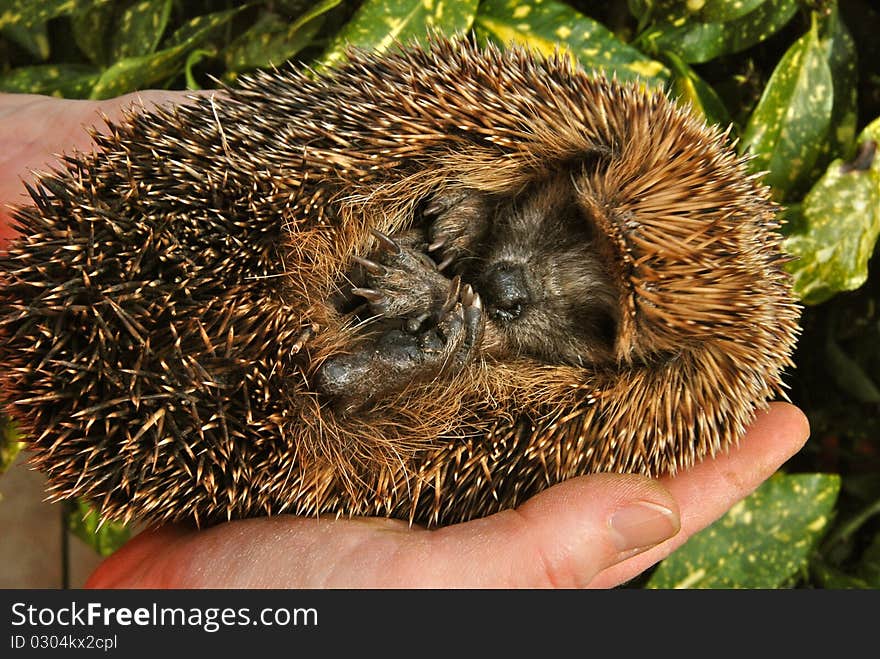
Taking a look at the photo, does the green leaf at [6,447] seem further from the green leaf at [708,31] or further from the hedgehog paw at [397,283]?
the green leaf at [708,31]

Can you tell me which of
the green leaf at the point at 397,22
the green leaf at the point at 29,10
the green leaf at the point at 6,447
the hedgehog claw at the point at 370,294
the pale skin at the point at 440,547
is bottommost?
the green leaf at the point at 6,447

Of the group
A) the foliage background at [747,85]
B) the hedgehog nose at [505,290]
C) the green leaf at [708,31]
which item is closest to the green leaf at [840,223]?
the foliage background at [747,85]

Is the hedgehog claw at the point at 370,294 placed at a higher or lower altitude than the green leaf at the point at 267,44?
lower

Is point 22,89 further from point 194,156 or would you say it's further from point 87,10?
point 194,156

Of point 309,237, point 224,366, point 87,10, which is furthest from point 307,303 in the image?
point 87,10

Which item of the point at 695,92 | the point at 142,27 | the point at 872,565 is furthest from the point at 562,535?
the point at 142,27

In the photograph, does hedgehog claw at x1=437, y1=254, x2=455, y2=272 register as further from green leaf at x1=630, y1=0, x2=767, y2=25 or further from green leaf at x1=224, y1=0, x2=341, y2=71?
green leaf at x1=630, y1=0, x2=767, y2=25

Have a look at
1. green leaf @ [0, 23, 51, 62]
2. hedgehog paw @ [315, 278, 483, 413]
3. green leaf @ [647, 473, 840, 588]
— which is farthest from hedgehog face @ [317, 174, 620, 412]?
green leaf @ [0, 23, 51, 62]

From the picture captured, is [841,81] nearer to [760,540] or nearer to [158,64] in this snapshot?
[760,540]

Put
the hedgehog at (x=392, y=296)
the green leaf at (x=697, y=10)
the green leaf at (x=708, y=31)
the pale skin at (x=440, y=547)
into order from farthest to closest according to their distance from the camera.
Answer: the green leaf at (x=708, y=31) < the green leaf at (x=697, y=10) < the pale skin at (x=440, y=547) < the hedgehog at (x=392, y=296)
